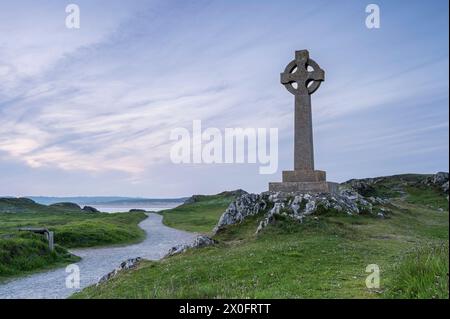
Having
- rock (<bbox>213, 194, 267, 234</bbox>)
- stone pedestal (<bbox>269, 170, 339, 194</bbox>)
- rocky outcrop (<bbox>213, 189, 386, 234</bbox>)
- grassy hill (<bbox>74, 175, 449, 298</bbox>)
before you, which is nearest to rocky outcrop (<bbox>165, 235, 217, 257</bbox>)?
grassy hill (<bbox>74, 175, 449, 298</bbox>)

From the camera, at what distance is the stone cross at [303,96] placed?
129ft

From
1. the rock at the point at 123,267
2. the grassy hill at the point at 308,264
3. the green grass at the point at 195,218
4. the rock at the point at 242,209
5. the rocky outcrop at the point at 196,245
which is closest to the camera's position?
the grassy hill at the point at 308,264

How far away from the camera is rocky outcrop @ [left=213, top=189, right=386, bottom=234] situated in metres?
35.6

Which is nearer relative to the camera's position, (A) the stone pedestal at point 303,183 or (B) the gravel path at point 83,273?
(B) the gravel path at point 83,273

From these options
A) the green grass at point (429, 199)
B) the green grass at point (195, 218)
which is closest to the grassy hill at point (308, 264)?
the green grass at point (429, 199)

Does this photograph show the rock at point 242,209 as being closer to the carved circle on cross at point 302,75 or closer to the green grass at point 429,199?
the carved circle on cross at point 302,75

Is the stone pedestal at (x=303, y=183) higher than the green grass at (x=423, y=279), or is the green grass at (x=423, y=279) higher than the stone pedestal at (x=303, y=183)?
the stone pedestal at (x=303, y=183)

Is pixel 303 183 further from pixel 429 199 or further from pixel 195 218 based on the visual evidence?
pixel 195 218

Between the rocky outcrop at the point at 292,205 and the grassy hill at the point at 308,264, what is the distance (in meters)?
1.07

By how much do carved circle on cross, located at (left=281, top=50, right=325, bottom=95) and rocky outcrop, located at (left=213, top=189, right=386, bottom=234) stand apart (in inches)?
386

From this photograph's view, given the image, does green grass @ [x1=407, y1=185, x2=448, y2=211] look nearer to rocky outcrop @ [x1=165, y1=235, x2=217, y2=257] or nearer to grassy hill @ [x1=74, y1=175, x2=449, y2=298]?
grassy hill @ [x1=74, y1=175, x2=449, y2=298]
